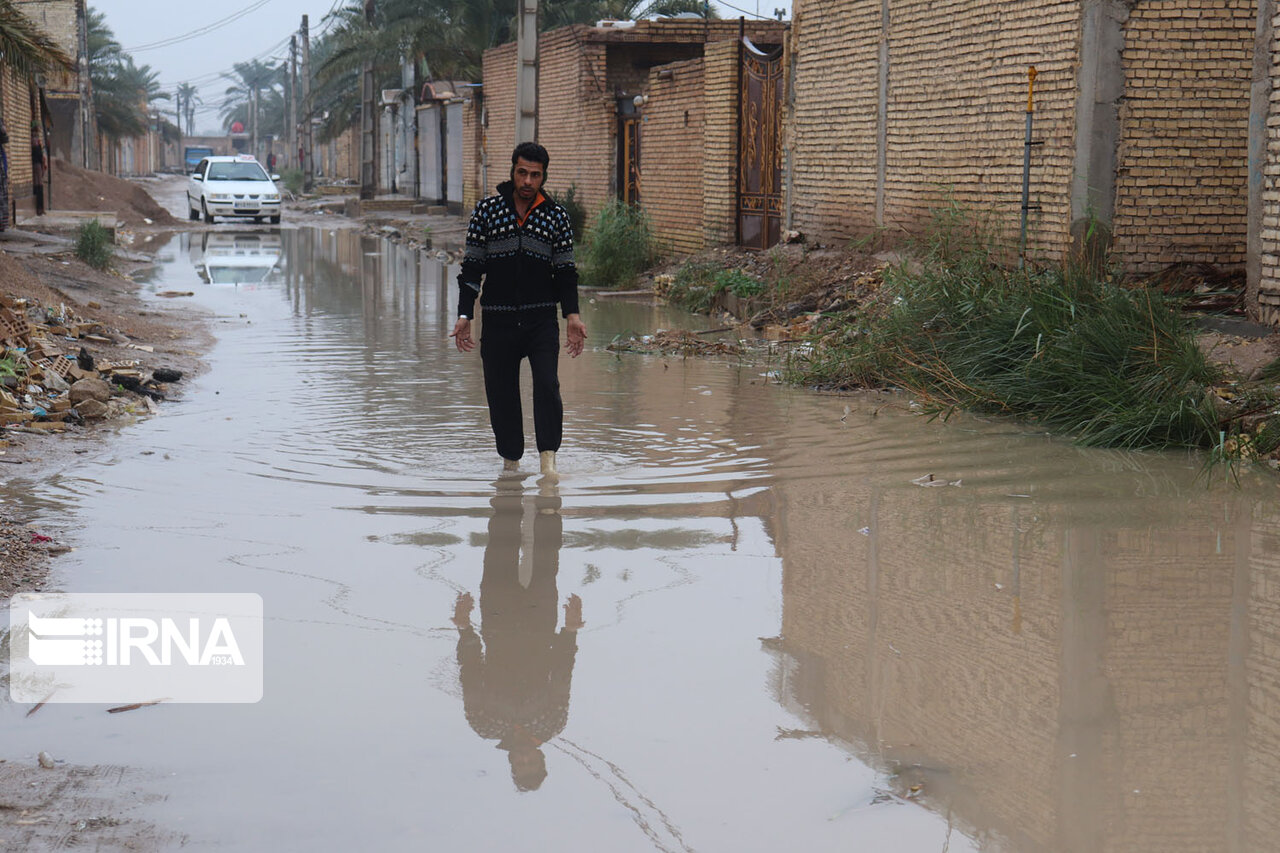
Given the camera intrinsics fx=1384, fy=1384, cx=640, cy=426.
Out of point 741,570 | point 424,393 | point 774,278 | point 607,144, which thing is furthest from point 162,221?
point 741,570

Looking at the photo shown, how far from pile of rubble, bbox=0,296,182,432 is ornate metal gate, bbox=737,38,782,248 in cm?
881

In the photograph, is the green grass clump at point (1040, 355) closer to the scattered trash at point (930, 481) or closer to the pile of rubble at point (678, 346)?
the scattered trash at point (930, 481)

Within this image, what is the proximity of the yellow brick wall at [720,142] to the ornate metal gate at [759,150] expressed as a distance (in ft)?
0.36

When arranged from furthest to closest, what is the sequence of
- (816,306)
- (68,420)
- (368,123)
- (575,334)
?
(368,123) → (816,306) → (68,420) → (575,334)

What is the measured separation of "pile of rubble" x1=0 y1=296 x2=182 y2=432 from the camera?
25.0ft

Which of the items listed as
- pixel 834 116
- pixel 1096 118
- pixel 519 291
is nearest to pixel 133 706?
pixel 519 291

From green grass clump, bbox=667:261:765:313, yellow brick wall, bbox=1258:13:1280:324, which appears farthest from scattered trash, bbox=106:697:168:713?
green grass clump, bbox=667:261:765:313

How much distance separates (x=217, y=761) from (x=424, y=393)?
6.03 m

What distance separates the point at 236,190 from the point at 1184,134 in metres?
27.5

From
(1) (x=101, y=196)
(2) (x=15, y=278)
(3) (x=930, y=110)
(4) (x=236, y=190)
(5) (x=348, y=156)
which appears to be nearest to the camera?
(2) (x=15, y=278)

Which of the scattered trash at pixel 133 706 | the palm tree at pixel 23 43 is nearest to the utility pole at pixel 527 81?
the palm tree at pixel 23 43

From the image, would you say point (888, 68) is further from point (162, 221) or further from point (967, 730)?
point (162, 221)

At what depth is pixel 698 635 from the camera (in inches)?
173

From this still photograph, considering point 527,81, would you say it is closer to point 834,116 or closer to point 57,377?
point 834,116
